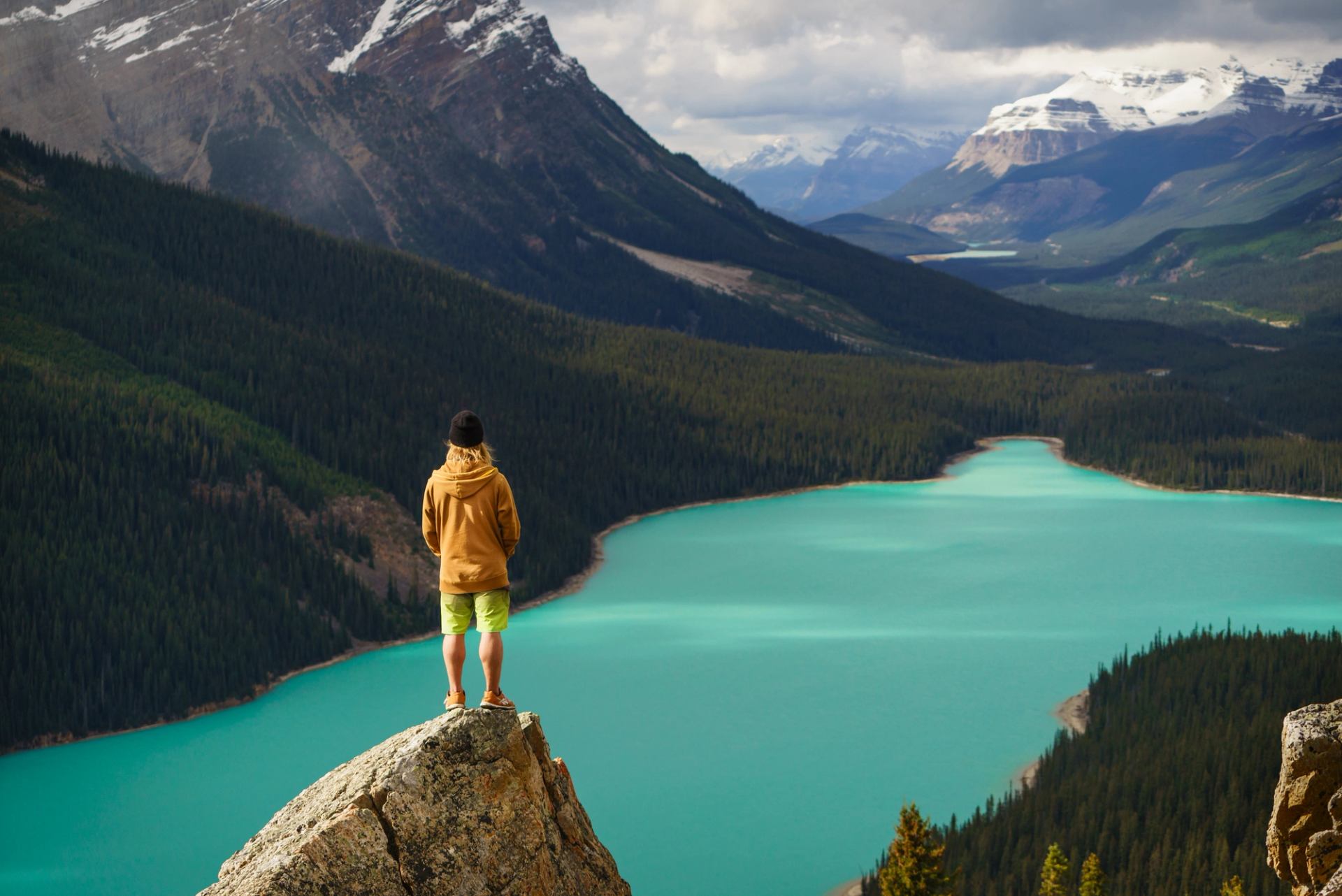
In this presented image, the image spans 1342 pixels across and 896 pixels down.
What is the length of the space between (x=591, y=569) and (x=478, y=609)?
108359 mm

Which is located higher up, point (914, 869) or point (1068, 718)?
point (914, 869)

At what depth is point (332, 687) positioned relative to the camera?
A: 309 feet

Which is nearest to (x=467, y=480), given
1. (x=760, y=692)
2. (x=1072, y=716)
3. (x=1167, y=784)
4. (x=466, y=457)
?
(x=466, y=457)

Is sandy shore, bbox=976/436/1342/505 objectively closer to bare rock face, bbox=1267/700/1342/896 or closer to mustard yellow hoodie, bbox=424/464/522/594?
bare rock face, bbox=1267/700/1342/896

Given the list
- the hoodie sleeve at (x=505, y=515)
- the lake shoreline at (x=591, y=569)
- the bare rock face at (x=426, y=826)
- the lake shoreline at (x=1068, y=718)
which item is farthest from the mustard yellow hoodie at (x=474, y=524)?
the lake shoreline at (x=591, y=569)

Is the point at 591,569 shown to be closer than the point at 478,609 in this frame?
No

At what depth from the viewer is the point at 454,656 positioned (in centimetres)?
2017

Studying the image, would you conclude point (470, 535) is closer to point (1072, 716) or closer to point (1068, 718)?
point (1068, 718)

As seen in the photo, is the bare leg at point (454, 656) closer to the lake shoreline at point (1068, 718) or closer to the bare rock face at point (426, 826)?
the bare rock face at point (426, 826)

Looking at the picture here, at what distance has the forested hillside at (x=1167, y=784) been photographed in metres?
58.3

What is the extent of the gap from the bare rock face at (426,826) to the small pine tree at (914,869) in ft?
96.5

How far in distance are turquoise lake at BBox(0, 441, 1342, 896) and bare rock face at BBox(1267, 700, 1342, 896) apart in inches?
1682

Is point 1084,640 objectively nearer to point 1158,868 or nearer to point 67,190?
point 1158,868

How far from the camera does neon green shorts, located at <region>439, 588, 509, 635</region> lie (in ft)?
67.2
